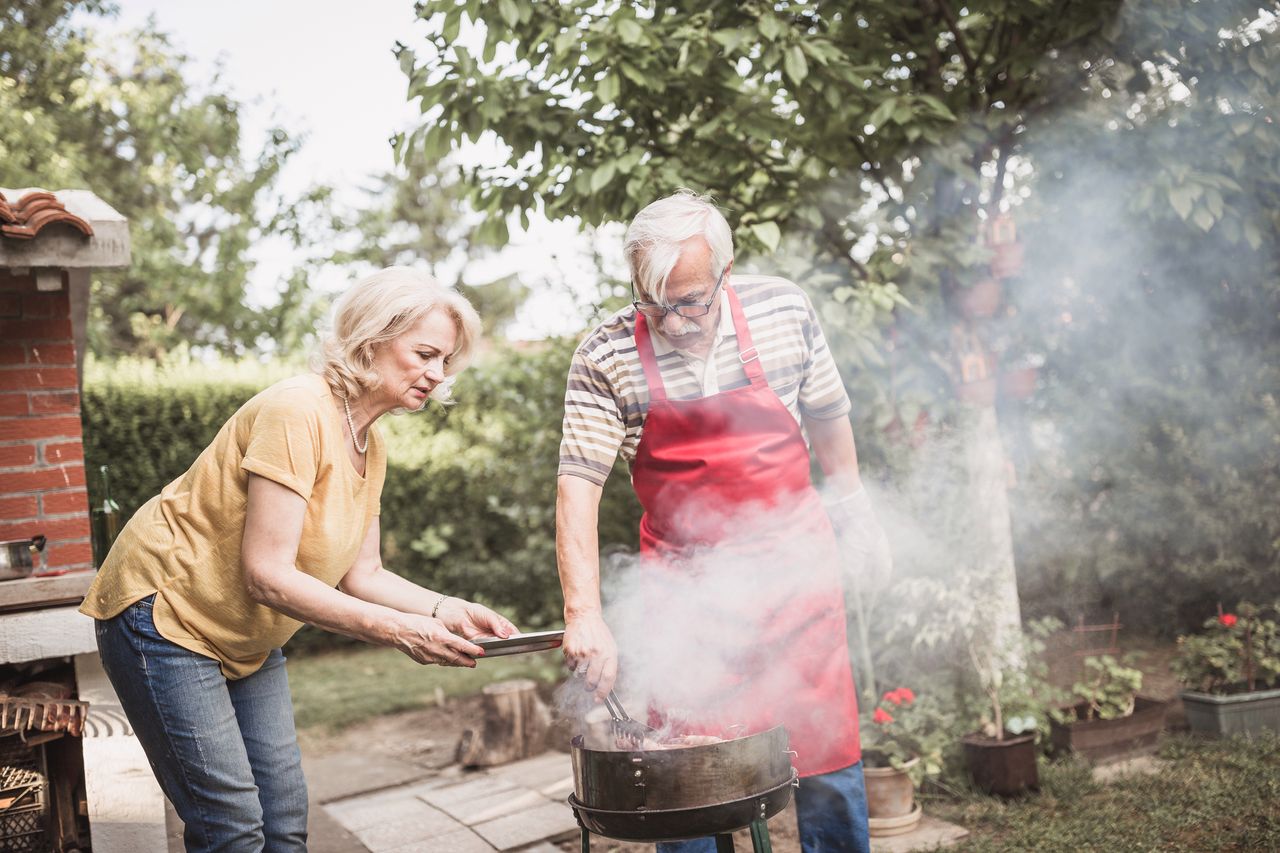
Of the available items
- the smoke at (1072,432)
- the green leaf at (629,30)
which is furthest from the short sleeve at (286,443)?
the green leaf at (629,30)

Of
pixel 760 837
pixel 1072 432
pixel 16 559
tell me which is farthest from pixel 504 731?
pixel 1072 432

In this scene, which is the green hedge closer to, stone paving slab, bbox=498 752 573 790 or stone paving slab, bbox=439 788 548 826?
stone paving slab, bbox=498 752 573 790

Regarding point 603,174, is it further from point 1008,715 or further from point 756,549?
point 1008,715

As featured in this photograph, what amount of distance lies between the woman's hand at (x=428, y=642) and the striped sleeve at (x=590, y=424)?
65cm

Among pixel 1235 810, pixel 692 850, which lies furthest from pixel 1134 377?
pixel 692 850

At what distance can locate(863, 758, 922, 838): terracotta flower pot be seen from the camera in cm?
377

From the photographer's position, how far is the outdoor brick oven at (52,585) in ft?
9.70

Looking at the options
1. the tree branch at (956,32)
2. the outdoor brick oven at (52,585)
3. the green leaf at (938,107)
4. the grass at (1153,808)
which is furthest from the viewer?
the tree branch at (956,32)

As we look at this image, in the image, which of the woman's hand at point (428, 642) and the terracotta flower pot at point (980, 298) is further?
the terracotta flower pot at point (980, 298)

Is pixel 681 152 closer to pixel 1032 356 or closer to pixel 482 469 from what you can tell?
pixel 1032 356

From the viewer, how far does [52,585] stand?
3037mm

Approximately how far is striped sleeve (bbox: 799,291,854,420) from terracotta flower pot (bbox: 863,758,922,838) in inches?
70.8

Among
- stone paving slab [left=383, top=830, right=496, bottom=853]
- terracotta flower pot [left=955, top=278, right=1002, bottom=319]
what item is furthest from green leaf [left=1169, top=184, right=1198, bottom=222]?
stone paving slab [left=383, top=830, right=496, bottom=853]

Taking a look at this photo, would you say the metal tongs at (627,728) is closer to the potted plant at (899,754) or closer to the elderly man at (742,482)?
the elderly man at (742,482)
